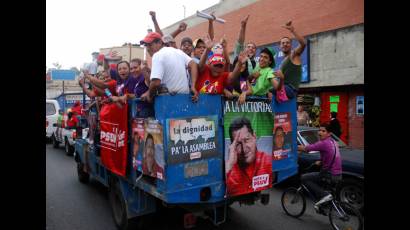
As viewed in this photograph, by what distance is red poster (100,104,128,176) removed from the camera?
13.5ft

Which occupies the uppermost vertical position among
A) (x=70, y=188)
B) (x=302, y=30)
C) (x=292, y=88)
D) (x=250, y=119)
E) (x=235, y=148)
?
(x=302, y=30)

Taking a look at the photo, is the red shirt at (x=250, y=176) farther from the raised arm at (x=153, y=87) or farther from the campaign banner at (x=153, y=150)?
the raised arm at (x=153, y=87)

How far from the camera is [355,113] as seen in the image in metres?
12.2

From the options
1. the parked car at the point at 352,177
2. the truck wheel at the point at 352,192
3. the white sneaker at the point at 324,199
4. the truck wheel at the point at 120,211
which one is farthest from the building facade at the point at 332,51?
the truck wheel at the point at 120,211

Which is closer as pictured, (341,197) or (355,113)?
(341,197)

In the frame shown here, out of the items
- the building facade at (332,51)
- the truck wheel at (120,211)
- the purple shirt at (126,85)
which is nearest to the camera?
the truck wheel at (120,211)

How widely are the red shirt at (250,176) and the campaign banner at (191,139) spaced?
0.38m

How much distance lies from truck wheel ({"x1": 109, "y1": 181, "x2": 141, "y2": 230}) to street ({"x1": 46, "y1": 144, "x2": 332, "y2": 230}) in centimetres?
35

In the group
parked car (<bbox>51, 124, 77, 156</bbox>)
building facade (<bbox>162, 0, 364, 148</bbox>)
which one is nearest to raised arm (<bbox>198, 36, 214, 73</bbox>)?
parked car (<bbox>51, 124, 77, 156</bbox>)

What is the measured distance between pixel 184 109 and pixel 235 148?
0.80 metres

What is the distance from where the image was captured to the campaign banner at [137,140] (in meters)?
3.75

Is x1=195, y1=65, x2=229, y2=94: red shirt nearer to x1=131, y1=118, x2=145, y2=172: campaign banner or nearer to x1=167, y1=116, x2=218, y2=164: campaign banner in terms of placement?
x1=167, y1=116, x2=218, y2=164: campaign banner
